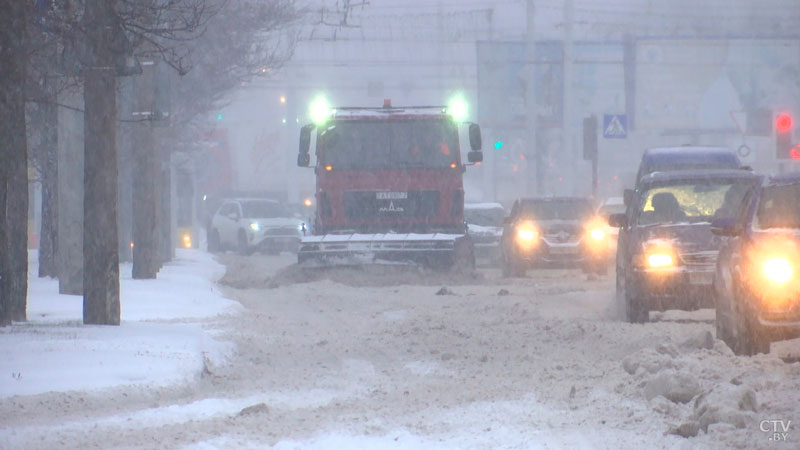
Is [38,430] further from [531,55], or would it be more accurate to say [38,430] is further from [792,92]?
[792,92]

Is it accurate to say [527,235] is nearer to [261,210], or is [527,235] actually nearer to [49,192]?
[49,192]

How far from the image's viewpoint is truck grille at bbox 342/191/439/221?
79.3ft

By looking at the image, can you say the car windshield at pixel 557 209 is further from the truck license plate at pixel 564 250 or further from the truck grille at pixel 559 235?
the truck license plate at pixel 564 250

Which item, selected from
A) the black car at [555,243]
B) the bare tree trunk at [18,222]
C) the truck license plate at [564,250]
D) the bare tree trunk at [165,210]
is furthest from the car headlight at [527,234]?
the bare tree trunk at [18,222]

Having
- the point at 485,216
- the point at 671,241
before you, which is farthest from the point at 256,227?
the point at 671,241

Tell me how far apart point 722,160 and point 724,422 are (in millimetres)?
18687

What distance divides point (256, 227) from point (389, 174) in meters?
18.4

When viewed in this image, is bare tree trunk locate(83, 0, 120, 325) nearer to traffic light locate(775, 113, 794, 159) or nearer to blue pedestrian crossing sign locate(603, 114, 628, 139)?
traffic light locate(775, 113, 794, 159)

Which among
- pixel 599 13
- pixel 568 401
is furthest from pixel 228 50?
pixel 599 13

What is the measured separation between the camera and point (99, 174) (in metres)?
13.6

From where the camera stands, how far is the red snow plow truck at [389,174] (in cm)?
2403

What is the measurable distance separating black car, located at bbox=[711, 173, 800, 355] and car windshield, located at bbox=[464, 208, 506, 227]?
20.5 meters

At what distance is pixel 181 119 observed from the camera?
102 ft

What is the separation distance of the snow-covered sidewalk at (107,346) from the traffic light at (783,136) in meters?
10.8
